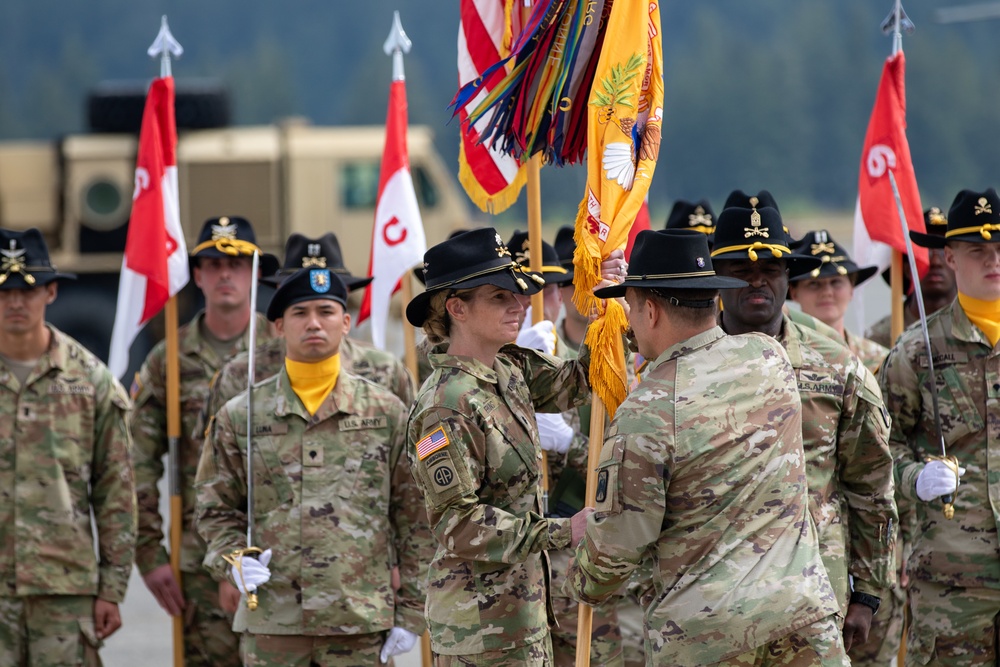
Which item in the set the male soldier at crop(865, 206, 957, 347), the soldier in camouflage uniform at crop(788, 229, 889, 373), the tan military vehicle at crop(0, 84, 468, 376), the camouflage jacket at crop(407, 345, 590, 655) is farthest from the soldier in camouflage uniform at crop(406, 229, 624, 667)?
the tan military vehicle at crop(0, 84, 468, 376)

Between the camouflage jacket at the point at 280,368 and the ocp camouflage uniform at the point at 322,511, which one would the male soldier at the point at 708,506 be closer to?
the ocp camouflage uniform at the point at 322,511

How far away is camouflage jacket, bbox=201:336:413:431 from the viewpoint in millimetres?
6539

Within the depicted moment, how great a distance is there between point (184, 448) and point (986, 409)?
3.84 metres

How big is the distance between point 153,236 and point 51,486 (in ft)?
5.56

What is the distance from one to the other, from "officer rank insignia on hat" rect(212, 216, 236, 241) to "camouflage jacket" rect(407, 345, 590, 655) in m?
2.96

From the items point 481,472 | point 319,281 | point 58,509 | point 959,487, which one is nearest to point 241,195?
point 58,509

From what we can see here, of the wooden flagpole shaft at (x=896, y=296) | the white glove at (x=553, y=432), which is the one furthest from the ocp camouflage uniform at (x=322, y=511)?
the wooden flagpole shaft at (x=896, y=296)

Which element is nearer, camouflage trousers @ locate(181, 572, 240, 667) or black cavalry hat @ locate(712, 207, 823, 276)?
black cavalry hat @ locate(712, 207, 823, 276)

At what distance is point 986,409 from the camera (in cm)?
545

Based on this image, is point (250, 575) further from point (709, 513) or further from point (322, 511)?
point (709, 513)

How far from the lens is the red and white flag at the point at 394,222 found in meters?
7.44

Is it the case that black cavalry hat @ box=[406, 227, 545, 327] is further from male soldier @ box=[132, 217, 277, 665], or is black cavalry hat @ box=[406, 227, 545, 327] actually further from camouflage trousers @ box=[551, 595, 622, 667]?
male soldier @ box=[132, 217, 277, 665]

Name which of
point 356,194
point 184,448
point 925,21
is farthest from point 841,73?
point 184,448

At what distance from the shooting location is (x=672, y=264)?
407 cm
